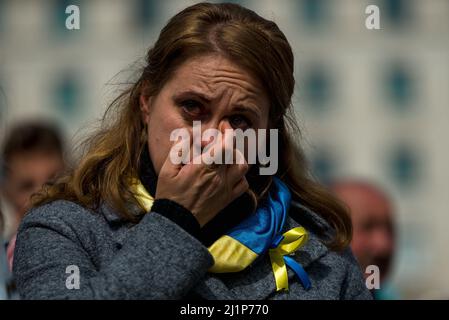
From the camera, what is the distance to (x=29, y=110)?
154 ft

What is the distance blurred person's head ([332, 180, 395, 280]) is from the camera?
17.7 feet

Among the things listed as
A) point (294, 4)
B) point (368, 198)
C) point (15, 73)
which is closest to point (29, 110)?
point (15, 73)

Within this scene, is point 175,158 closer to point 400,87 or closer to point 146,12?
point 146,12

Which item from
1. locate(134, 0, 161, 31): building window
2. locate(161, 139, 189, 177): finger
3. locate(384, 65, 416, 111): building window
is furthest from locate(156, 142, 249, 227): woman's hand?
locate(384, 65, 416, 111): building window

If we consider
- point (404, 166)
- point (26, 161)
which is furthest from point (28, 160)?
point (404, 166)

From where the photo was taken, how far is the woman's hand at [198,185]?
2893mm

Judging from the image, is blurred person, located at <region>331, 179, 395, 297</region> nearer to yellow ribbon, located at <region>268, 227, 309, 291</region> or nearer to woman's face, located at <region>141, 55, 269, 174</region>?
yellow ribbon, located at <region>268, 227, 309, 291</region>

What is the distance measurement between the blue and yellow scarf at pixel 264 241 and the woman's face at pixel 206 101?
164 millimetres

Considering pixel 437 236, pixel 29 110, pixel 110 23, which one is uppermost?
pixel 110 23

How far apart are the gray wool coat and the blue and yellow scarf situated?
0.03 meters

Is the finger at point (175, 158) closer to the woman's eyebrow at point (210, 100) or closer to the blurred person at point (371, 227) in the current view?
the woman's eyebrow at point (210, 100)

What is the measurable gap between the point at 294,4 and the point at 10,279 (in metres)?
44.2

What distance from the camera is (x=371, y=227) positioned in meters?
5.56
